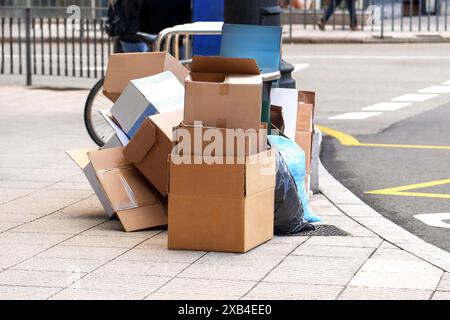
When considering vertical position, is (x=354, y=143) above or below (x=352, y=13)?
below

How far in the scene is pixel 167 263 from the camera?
664 cm

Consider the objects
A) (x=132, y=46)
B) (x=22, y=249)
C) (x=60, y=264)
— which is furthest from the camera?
(x=132, y=46)

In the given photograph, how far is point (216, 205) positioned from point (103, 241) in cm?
79

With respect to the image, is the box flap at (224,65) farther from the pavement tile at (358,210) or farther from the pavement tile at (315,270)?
the pavement tile at (358,210)

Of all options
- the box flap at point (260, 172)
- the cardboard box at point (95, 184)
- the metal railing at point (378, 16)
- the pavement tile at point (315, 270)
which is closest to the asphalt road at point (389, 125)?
the pavement tile at point (315, 270)

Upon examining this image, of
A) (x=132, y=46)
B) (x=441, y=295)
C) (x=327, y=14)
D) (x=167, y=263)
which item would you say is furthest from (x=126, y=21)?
(x=327, y=14)

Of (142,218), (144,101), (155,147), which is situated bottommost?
(142,218)

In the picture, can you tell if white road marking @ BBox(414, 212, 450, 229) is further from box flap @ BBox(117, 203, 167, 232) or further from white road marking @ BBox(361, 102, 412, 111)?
white road marking @ BBox(361, 102, 412, 111)

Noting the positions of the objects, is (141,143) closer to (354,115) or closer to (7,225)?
(7,225)

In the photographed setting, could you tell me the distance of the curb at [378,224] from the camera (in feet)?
22.6

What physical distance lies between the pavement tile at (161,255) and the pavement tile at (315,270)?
1.74 feet

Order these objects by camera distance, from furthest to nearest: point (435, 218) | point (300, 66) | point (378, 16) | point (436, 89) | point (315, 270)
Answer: point (378, 16), point (300, 66), point (436, 89), point (435, 218), point (315, 270)

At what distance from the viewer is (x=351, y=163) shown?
10773mm
